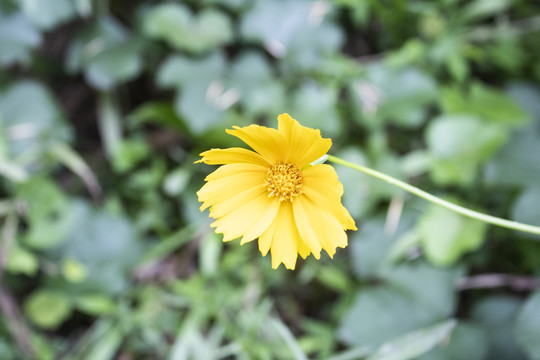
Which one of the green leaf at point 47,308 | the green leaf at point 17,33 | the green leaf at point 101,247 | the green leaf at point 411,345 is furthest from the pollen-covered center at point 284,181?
the green leaf at point 17,33

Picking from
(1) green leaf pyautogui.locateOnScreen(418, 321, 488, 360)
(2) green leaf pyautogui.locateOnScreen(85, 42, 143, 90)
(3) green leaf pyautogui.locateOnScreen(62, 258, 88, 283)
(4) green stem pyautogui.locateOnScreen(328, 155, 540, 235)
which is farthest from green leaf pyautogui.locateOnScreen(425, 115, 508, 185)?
(3) green leaf pyautogui.locateOnScreen(62, 258, 88, 283)

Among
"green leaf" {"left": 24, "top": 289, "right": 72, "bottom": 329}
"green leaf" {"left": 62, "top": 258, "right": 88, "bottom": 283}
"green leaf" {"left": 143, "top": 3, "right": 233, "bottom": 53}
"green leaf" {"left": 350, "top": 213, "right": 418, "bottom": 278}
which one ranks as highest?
"green leaf" {"left": 143, "top": 3, "right": 233, "bottom": 53}

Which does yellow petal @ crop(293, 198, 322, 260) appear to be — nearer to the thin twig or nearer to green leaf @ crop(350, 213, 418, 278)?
green leaf @ crop(350, 213, 418, 278)

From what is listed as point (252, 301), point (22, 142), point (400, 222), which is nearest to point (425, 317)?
point (400, 222)

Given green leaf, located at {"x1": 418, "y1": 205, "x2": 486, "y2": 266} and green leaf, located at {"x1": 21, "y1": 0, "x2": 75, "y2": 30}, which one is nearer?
green leaf, located at {"x1": 418, "y1": 205, "x2": 486, "y2": 266}

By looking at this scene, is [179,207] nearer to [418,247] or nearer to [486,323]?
[418,247]

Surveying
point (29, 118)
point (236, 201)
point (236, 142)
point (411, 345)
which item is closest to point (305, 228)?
point (236, 201)

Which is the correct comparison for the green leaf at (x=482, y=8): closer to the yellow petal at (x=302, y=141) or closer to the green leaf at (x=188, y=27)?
the green leaf at (x=188, y=27)
